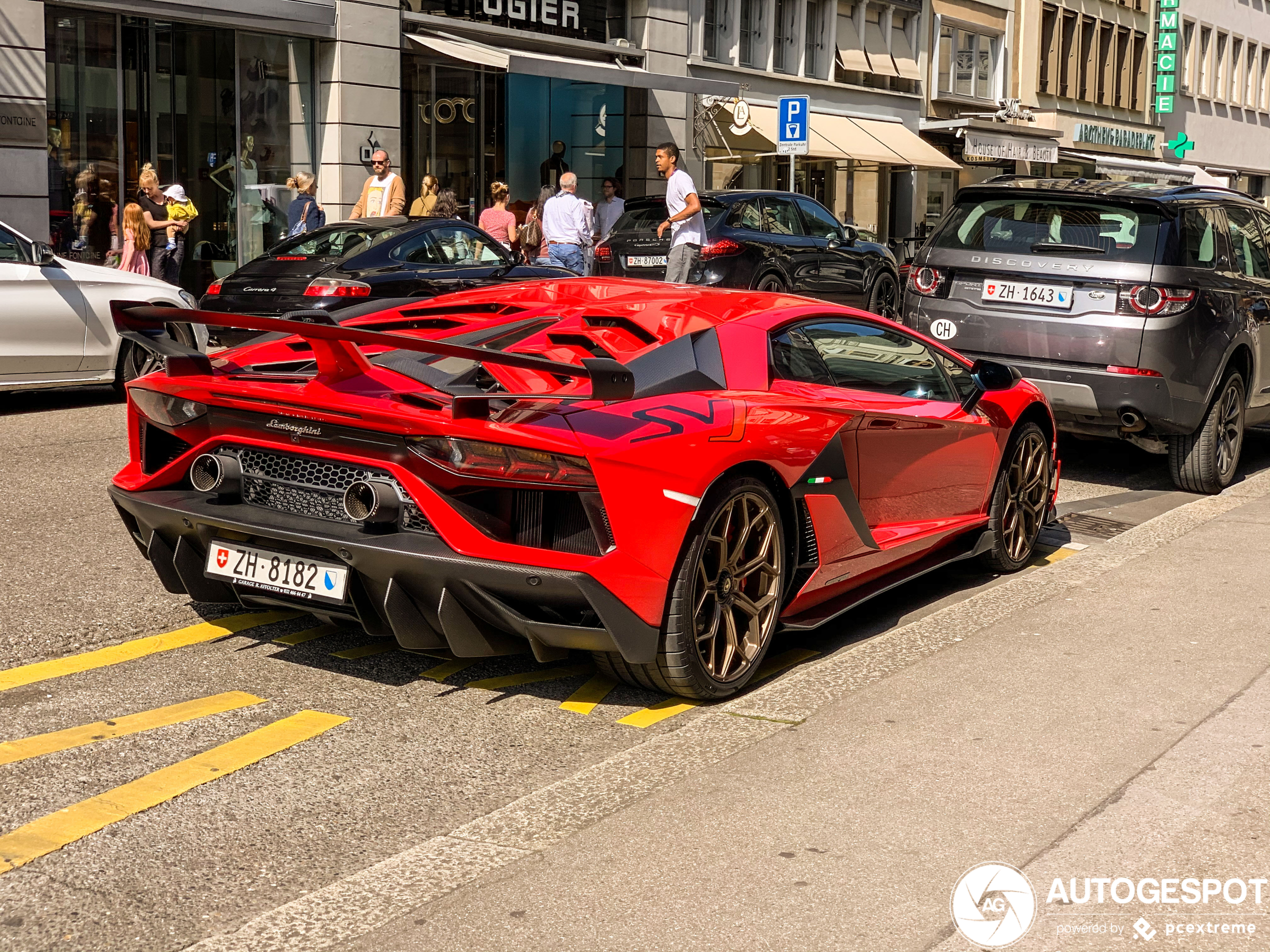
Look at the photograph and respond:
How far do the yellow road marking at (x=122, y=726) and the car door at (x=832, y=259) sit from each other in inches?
567

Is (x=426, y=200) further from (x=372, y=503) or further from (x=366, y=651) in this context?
(x=372, y=503)

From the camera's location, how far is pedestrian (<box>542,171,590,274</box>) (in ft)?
56.7

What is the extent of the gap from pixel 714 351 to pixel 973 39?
38574 millimetres

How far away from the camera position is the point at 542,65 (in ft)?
72.6

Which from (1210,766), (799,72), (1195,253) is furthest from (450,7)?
(1210,766)

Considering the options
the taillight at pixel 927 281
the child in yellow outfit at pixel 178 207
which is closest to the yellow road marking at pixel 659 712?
the taillight at pixel 927 281

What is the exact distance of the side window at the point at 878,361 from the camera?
5.92m

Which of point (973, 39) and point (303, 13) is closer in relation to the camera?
point (303, 13)

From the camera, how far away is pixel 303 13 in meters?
21.0

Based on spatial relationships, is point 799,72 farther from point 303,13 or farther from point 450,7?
point 303,13

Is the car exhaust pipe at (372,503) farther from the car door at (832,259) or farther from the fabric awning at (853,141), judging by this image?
the fabric awning at (853,141)

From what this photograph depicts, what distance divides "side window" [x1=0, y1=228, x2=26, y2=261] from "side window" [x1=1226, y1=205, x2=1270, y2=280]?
8.28m

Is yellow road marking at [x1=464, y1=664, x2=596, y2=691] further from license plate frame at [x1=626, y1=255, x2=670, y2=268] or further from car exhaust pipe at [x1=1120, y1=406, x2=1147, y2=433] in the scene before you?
license plate frame at [x1=626, y1=255, x2=670, y2=268]

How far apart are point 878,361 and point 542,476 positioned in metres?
2.16
